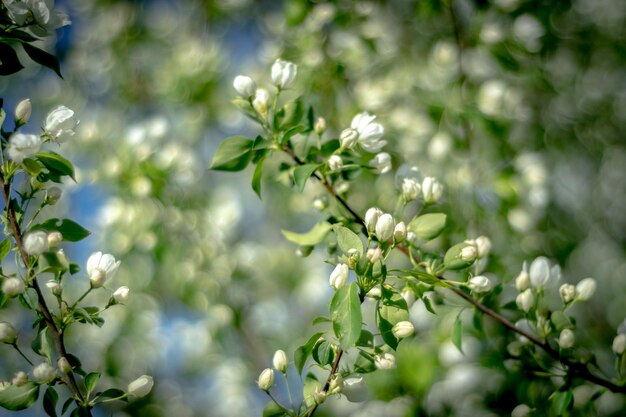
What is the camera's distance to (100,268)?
859mm

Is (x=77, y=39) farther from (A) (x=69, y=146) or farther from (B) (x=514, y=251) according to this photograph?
(B) (x=514, y=251)

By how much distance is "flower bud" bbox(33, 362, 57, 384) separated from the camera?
0.73 m

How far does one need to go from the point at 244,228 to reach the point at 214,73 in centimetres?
125

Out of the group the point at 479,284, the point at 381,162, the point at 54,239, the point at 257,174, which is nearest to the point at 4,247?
the point at 54,239

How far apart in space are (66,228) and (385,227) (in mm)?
494

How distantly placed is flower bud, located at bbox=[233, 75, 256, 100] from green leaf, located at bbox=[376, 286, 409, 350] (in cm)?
43

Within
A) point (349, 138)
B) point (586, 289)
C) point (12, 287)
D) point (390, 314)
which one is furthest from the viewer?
point (586, 289)

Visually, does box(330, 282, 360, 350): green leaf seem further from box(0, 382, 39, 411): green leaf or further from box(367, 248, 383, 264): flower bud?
box(0, 382, 39, 411): green leaf

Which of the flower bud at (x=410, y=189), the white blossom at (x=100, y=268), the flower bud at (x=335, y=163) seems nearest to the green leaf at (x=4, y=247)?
the white blossom at (x=100, y=268)

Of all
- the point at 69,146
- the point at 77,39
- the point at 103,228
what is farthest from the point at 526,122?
the point at 77,39

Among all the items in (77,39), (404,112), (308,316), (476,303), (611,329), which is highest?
(476,303)

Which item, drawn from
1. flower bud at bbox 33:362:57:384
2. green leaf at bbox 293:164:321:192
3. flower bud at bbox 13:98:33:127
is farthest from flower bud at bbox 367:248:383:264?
flower bud at bbox 13:98:33:127

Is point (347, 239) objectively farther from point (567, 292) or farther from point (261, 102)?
point (567, 292)

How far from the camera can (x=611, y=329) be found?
224 centimetres
